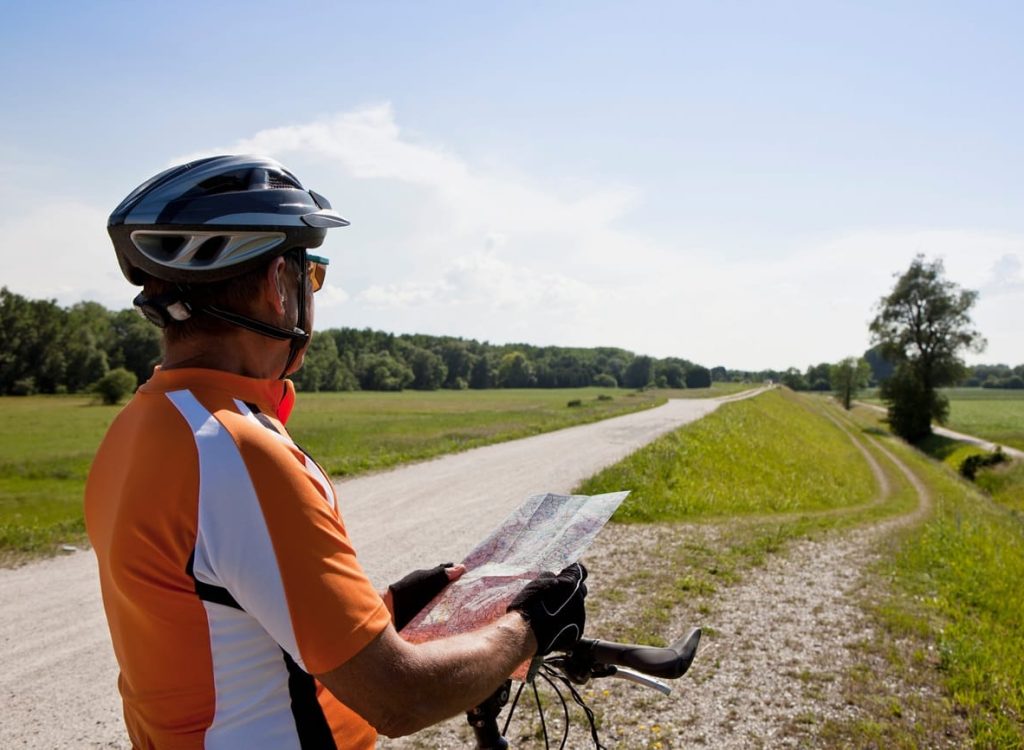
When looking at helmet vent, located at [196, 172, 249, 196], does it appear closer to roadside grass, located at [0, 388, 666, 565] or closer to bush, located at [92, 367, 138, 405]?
roadside grass, located at [0, 388, 666, 565]

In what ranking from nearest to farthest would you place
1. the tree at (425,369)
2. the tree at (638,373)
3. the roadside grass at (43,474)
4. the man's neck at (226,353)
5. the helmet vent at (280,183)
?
the man's neck at (226,353) < the helmet vent at (280,183) < the roadside grass at (43,474) < the tree at (425,369) < the tree at (638,373)

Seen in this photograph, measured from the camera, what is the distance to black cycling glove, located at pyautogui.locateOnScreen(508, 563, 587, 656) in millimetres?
1854

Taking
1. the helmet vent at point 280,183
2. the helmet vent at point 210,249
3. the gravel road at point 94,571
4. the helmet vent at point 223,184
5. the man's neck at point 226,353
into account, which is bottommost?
the gravel road at point 94,571

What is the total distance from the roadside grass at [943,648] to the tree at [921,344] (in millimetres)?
53762

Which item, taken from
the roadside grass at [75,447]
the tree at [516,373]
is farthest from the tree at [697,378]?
the roadside grass at [75,447]

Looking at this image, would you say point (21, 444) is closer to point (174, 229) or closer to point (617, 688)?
point (617, 688)

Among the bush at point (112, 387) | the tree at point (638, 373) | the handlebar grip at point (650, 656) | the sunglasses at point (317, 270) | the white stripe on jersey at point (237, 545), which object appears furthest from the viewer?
the tree at point (638, 373)

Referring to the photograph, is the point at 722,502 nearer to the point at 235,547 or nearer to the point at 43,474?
the point at 235,547

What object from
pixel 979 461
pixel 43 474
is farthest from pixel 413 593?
pixel 979 461

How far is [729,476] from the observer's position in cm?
2014

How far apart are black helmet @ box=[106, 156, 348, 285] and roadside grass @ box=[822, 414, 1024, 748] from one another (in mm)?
5233

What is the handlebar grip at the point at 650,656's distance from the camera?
89.4 inches

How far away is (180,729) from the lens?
5.17 feet

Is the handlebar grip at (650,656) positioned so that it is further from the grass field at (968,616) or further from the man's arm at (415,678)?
the grass field at (968,616)
